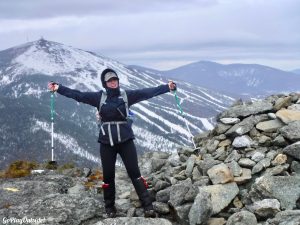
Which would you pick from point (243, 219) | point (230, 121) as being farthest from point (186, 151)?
point (243, 219)

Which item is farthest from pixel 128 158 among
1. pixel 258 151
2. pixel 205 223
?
pixel 258 151

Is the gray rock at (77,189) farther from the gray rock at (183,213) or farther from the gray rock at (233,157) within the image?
the gray rock at (233,157)

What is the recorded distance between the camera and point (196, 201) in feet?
41.0

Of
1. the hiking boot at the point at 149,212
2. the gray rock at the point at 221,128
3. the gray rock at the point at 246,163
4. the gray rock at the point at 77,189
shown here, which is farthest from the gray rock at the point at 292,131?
the gray rock at the point at 77,189

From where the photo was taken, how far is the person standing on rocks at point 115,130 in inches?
523

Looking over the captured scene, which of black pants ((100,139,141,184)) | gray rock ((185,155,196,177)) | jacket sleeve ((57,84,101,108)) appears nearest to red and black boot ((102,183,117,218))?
black pants ((100,139,141,184))

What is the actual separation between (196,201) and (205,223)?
0.64 metres

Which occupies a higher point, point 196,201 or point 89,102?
point 89,102

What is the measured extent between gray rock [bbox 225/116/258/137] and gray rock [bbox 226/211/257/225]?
4532 mm

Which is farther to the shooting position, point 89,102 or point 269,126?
point 269,126

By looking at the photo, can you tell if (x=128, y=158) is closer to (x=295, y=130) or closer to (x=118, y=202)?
(x=118, y=202)

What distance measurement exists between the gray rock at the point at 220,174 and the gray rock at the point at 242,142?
139cm

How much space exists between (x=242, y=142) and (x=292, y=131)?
1697mm

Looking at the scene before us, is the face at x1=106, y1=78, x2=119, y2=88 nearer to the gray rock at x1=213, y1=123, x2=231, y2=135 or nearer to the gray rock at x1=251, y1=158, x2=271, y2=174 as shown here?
the gray rock at x1=251, y1=158, x2=271, y2=174
